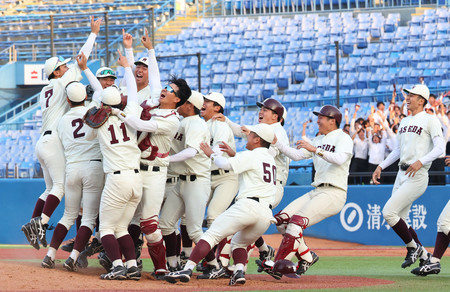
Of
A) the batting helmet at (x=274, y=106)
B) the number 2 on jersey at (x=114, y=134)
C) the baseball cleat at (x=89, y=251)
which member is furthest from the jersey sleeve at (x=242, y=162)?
the baseball cleat at (x=89, y=251)

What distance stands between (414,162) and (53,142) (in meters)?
4.34

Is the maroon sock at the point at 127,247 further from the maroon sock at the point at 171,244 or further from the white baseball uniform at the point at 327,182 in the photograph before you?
the white baseball uniform at the point at 327,182

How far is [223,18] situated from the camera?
1174 inches

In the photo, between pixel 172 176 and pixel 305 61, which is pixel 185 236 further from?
pixel 305 61

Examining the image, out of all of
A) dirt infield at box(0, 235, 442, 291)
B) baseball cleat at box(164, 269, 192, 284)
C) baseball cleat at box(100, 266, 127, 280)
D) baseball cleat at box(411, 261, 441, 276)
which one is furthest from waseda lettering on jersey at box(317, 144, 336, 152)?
baseball cleat at box(100, 266, 127, 280)

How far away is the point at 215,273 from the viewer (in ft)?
29.8

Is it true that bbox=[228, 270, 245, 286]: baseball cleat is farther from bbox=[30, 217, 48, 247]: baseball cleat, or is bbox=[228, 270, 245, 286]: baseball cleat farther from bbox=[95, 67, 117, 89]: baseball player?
bbox=[95, 67, 117, 89]: baseball player

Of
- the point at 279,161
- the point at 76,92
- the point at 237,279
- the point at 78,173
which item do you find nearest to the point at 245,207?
the point at 237,279

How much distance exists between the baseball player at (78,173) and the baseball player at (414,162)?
3571mm

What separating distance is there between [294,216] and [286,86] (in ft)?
49.9

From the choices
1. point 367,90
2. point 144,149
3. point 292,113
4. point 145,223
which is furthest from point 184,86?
point 367,90

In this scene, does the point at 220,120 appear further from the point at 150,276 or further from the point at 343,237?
the point at 343,237

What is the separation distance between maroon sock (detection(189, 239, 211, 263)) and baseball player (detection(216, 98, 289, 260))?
1.62 meters

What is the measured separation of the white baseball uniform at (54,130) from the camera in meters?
9.77
